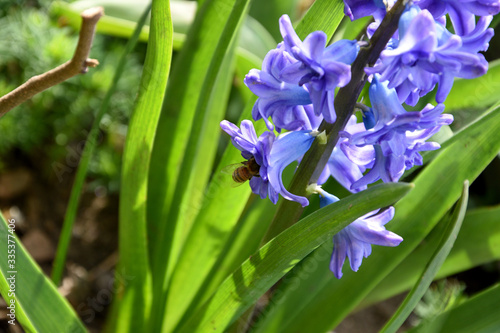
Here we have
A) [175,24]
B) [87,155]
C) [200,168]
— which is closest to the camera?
[87,155]

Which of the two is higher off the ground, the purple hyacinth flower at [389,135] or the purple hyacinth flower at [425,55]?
the purple hyacinth flower at [425,55]

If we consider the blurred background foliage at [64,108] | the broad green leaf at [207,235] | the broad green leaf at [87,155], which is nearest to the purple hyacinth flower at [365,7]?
the broad green leaf at [207,235]

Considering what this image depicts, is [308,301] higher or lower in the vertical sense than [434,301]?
higher

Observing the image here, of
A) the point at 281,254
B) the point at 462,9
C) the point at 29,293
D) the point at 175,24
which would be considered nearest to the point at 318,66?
the point at 462,9

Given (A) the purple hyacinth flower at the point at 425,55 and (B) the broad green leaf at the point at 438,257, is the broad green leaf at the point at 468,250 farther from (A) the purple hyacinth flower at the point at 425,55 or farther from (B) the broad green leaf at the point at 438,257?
(A) the purple hyacinth flower at the point at 425,55

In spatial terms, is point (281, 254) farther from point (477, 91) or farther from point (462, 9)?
point (477, 91)

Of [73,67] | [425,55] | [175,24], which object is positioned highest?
[425,55]

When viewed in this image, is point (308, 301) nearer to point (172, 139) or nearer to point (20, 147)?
point (172, 139)

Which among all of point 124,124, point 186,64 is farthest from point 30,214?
point 186,64
